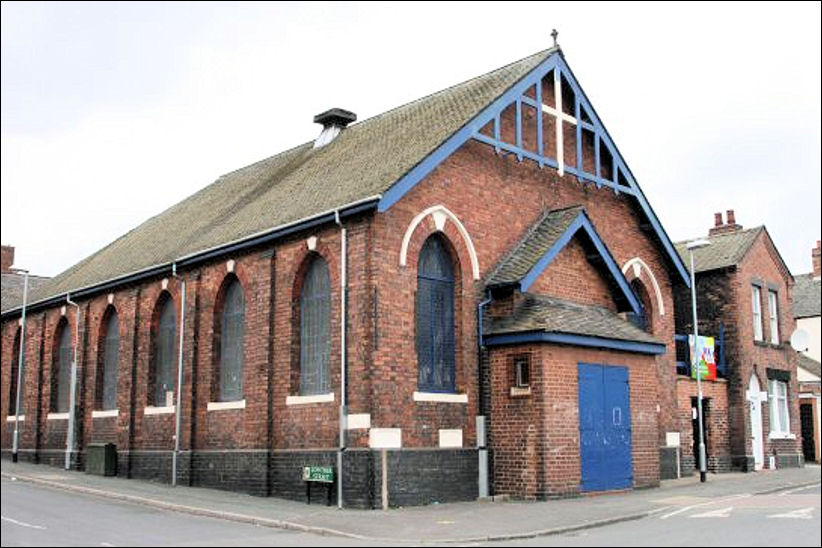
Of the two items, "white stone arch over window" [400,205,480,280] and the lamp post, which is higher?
"white stone arch over window" [400,205,480,280]

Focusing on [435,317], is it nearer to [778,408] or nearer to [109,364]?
[109,364]

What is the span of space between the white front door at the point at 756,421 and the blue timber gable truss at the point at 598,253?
10372mm

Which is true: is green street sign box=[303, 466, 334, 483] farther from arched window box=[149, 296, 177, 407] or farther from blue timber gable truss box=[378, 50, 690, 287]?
arched window box=[149, 296, 177, 407]

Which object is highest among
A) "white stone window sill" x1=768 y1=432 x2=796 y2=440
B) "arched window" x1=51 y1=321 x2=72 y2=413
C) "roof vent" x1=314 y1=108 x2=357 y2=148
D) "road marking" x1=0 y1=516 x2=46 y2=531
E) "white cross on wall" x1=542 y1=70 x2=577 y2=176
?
"roof vent" x1=314 y1=108 x2=357 y2=148

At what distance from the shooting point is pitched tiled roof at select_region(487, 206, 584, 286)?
20.9 meters

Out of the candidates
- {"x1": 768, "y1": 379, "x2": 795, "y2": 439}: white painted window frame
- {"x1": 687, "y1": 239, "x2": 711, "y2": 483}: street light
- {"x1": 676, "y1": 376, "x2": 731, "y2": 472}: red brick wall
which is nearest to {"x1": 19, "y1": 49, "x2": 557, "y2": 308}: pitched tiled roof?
{"x1": 687, "y1": 239, "x2": 711, "y2": 483}: street light

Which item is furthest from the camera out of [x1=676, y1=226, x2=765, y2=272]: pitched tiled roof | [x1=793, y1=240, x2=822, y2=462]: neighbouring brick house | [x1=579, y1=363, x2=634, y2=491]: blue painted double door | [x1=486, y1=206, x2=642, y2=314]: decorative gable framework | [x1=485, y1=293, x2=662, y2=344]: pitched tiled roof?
[x1=793, y1=240, x2=822, y2=462]: neighbouring brick house

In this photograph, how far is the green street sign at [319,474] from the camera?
1850cm

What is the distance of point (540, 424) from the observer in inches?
756

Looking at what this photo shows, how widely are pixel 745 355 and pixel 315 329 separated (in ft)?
57.0

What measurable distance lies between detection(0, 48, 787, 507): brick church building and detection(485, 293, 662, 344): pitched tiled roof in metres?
0.07

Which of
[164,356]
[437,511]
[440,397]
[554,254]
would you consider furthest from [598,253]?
[164,356]

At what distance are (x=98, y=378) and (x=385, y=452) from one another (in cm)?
1348

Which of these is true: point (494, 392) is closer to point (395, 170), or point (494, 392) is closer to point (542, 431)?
point (542, 431)
